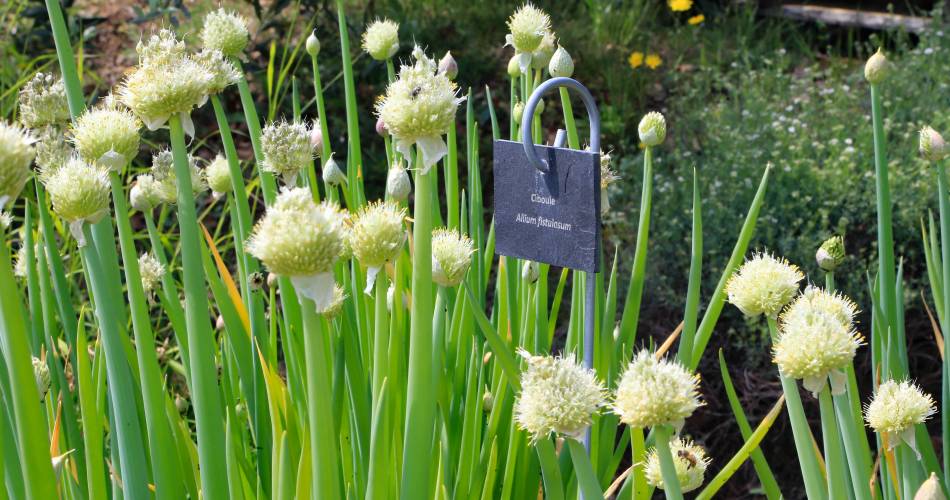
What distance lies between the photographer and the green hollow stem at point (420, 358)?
899mm

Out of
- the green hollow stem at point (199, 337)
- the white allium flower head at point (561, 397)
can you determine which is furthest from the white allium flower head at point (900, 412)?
the green hollow stem at point (199, 337)

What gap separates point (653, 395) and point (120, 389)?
0.64 meters

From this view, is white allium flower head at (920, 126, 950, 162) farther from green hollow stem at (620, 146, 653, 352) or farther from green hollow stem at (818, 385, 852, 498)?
green hollow stem at (818, 385, 852, 498)

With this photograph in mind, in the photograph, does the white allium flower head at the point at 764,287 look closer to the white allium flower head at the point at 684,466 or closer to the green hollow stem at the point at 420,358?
the white allium flower head at the point at 684,466

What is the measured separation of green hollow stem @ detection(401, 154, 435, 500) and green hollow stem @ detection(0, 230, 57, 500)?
34 centimetres

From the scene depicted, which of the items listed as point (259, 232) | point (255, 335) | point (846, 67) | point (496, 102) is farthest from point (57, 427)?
point (846, 67)

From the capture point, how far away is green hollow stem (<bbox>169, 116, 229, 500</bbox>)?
978 mm

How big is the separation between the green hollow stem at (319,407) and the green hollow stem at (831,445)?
43cm

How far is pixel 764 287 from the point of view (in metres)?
0.99

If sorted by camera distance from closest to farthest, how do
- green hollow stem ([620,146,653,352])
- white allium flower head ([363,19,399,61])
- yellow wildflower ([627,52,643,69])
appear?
green hollow stem ([620,146,653,352]) → white allium flower head ([363,19,399,61]) → yellow wildflower ([627,52,643,69])

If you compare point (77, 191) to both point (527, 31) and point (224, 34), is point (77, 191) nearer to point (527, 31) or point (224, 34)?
point (224, 34)

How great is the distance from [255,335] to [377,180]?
2564mm

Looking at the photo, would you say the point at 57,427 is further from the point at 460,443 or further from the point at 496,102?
the point at 496,102

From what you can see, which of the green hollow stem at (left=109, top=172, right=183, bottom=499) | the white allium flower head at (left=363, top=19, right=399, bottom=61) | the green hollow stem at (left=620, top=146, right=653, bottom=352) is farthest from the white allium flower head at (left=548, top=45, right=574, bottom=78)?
the green hollow stem at (left=109, top=172, right=183, bottom=499)
